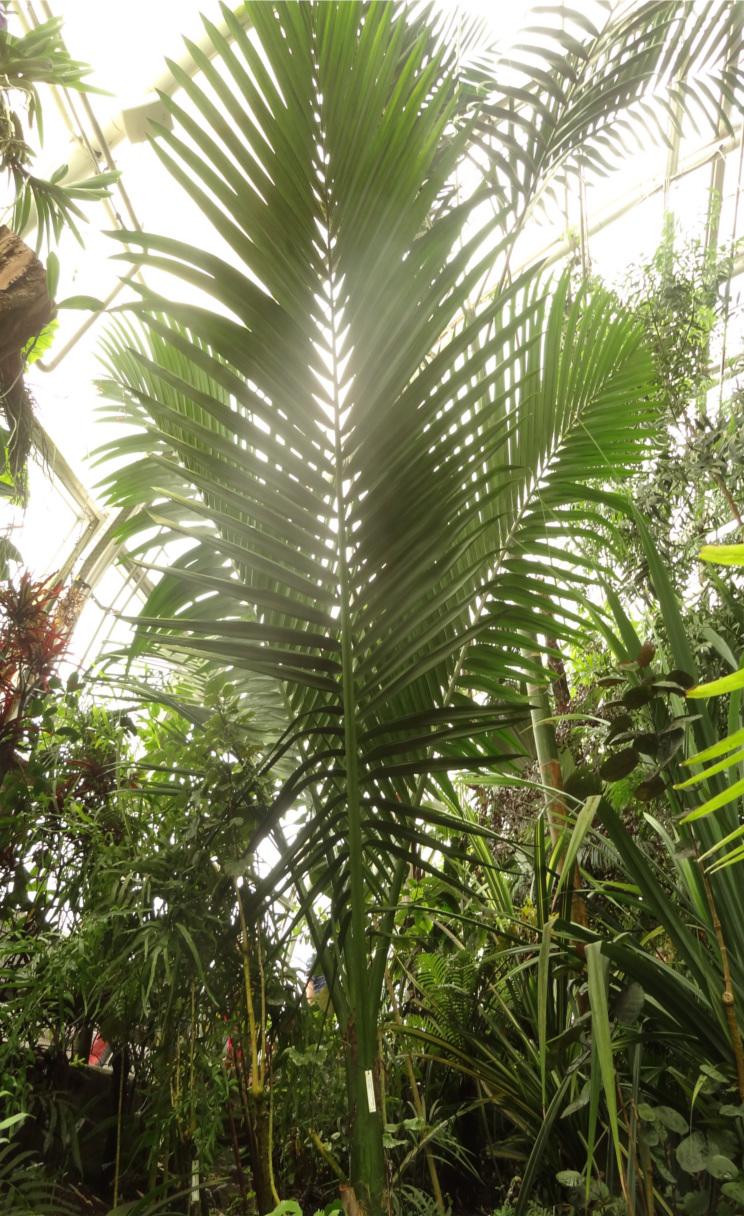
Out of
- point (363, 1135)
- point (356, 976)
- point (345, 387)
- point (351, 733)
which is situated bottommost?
point (363, 1135)

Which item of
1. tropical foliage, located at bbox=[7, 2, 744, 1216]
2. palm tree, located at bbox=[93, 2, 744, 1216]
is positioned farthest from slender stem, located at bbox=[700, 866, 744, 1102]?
palm tree, located at bbox=[93, 2, 744, 1216]

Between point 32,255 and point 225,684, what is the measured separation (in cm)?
105

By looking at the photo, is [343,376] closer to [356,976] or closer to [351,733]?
[351,733]

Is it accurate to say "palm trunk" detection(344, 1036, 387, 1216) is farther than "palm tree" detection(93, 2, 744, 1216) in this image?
No

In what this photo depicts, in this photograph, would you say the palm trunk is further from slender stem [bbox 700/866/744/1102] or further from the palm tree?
slender stem [bbox 700/866/744/1102]

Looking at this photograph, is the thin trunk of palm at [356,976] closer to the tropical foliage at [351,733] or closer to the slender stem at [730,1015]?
the tropical foliage at [351,733]

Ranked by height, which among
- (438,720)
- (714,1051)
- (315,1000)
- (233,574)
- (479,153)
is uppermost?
(479,153)

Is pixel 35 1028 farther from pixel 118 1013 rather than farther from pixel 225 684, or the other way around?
pixel 225 684

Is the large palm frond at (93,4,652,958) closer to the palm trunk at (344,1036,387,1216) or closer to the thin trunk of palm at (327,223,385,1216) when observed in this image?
the thin trunk of palm at (327,223,385,1216)

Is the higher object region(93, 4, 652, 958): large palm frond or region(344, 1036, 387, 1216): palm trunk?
region(93, 4, 652, 958): large palm frond

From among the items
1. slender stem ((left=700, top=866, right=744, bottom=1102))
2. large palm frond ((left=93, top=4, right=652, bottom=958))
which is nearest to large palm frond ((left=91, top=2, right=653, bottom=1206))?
large palm frond ((left=93, top=4, right=652, bottom=958))

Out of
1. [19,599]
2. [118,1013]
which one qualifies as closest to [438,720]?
[118,1013]

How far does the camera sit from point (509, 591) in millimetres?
1645

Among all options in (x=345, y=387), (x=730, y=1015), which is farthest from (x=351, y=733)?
(x=730, y=1015)
